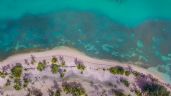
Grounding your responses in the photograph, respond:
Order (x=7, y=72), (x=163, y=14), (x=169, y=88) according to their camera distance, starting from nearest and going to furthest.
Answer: (x=7, y=72) → (x=169, y=88) → (x=163, y=14)

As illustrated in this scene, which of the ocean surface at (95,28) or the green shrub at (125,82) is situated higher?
the ocean surface at (95,28)

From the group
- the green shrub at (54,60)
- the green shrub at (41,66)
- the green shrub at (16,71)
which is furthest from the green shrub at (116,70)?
the green shrub at (16,71)

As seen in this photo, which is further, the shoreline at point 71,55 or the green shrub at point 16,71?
the shoreline at point 71,55

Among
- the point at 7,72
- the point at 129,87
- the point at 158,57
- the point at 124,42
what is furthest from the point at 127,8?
the point at 7,72

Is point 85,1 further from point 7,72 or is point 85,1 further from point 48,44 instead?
point 7,72

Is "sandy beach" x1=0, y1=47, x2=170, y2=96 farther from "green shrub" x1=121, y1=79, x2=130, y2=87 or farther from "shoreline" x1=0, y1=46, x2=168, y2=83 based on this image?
"green shrub" x1=121, y1=79, x2=130, y2=87

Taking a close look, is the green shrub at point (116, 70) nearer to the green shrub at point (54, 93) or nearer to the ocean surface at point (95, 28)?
the ocean surface at point (95, 28)

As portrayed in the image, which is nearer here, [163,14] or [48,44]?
[48,44]

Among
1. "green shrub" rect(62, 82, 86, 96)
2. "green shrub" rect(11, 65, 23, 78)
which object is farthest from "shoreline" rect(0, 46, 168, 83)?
"green shrub" rect(62, 82, 86, 96)
